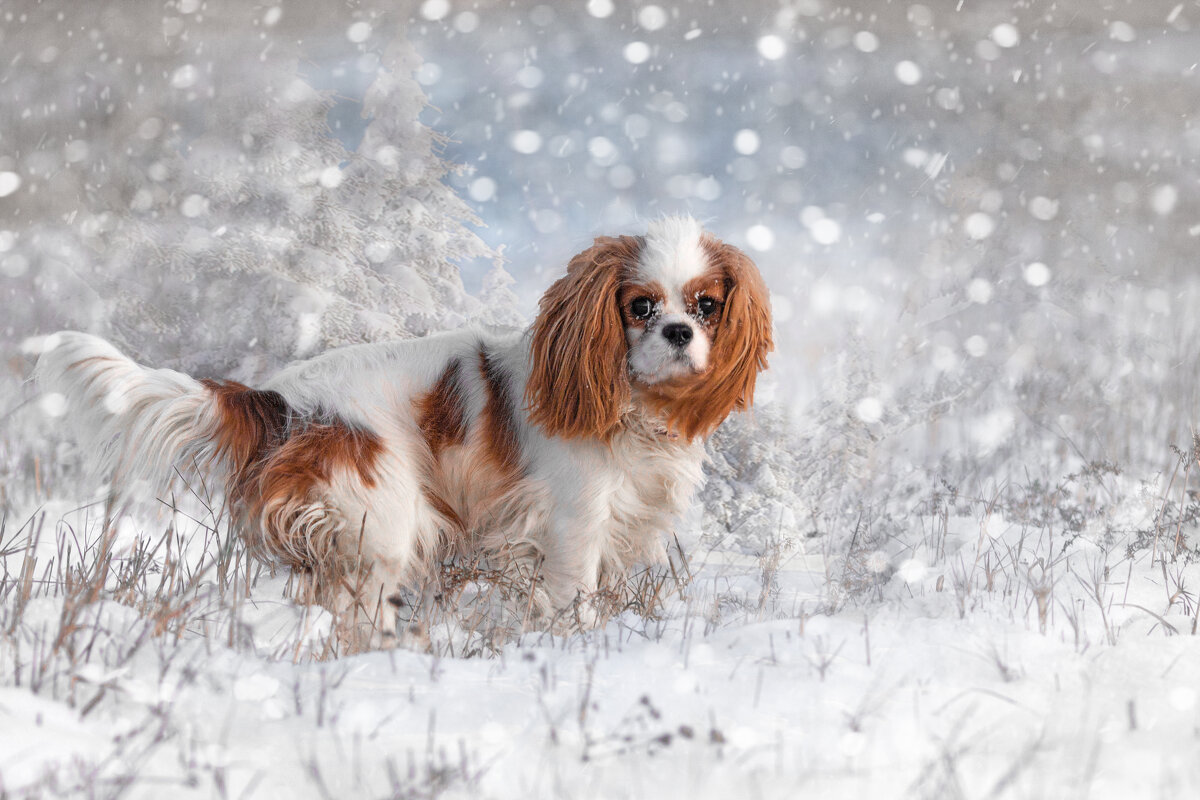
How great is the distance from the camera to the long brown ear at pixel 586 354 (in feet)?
9.49

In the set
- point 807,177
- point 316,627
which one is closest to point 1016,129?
point 807,177

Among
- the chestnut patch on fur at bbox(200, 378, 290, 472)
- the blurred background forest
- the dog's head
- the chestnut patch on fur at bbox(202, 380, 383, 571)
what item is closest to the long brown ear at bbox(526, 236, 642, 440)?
the dog's head

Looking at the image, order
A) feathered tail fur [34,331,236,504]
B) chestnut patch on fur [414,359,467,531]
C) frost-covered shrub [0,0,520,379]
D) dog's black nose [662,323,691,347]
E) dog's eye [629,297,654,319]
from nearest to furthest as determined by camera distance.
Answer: feathered tail fur [34,331,236,504] < dog's black nose [662,323,691,347] < dog's eye [629,297,654,319] < chestnut patch on fur [414,359,467,531] < frost-covered shrub [0,0,520,379]

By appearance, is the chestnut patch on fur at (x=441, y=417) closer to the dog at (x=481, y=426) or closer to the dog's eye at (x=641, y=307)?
the dog at (x=481, y=426)

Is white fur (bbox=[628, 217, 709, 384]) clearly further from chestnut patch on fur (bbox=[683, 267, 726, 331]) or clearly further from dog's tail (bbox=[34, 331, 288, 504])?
dog's tail (bbox=[34, 331, 288, 504])

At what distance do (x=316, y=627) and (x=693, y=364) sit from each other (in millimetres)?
1335

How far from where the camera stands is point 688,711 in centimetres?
168

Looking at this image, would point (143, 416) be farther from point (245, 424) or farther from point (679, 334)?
point (679, 334)

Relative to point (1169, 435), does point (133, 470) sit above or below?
below

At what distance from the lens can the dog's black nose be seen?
2803 mm

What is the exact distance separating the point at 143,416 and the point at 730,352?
1833 mm

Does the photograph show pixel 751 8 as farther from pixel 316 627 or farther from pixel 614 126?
pixel 316 627

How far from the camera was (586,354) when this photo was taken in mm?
2867

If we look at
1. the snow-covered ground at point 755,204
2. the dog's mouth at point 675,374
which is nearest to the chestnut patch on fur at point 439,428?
the dog's mouth at point 675,374
